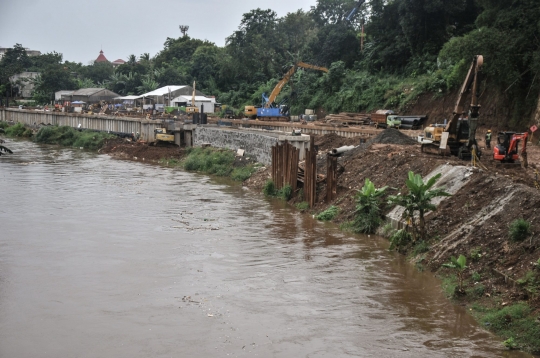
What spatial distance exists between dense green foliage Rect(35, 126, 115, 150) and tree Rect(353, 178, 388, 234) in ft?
143

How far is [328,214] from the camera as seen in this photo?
90.2 ft

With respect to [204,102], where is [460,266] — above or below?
below

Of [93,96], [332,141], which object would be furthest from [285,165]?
[93,96]

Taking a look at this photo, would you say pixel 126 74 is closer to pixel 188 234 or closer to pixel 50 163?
pixel 50 163

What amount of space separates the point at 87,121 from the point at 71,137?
409 centimetres

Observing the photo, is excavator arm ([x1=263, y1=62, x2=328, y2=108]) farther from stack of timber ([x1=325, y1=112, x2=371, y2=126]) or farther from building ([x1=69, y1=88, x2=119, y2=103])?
building ([x1=69, y1=88, x2=119, y2=103])

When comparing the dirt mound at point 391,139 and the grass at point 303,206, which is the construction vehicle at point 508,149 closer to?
the dirt mound at point 391,139

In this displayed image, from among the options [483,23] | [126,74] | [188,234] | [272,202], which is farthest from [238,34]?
[188,234]

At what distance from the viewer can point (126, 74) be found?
114250 millimetres

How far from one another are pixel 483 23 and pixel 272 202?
67.2ft

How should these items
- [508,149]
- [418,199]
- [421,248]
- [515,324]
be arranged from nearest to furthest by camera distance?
1. [515,324]
2. [418,199]
3. [421,248]
4. [508,149]

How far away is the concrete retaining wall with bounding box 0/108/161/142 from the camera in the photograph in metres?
60.0

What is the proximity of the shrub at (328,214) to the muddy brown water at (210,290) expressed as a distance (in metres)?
0.75

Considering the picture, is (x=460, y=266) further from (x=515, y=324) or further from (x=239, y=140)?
(x=239, y=140)
